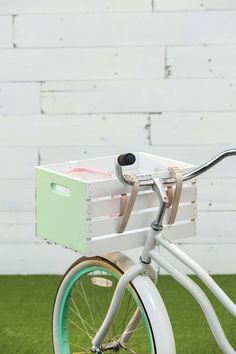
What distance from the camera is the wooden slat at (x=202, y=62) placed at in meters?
4.50

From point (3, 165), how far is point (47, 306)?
0.77m

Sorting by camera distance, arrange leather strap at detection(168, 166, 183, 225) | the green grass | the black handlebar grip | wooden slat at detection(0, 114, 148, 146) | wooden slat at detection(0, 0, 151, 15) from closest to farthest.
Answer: the black handlebar grip → leather strap at detection(168, 166, 183, 225) → the green grass → wooden slat at detection(0, 0, 151, 15) → wooden slat at detection(0, 114, 148, 146)

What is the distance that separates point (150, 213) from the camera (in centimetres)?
283

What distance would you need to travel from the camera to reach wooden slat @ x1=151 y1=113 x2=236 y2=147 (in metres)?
4.55

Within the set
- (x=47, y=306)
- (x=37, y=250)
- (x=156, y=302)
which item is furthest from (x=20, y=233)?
(x=156, y=302)

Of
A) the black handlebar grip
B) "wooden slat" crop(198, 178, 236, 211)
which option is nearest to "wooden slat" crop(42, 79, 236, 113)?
"wooden slat" crop(198, 178, 236, 211)

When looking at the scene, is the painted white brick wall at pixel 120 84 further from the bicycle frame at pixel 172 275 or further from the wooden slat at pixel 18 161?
the bicycle frame at pixel 172 275

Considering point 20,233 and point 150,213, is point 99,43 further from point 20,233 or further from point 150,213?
point 150,213

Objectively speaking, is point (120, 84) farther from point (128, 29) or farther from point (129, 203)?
point (129, 203)

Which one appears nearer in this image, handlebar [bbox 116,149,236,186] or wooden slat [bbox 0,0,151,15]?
handlebar [bbox 116,149,236,186]

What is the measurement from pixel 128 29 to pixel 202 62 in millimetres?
390

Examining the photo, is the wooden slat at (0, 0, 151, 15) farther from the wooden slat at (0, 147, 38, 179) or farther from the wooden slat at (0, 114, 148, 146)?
the wooden slat at (0, 147, 38, 179)

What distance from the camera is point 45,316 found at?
4129 millimetres

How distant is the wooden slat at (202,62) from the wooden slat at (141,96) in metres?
0.04
